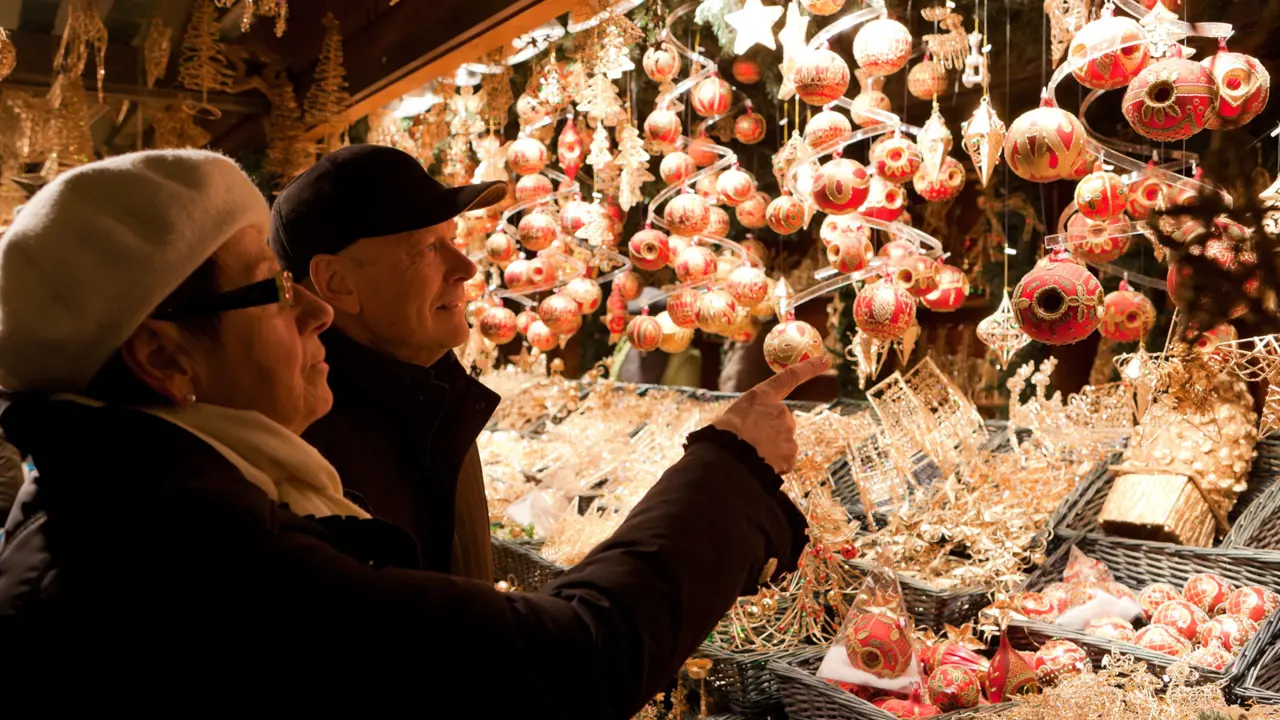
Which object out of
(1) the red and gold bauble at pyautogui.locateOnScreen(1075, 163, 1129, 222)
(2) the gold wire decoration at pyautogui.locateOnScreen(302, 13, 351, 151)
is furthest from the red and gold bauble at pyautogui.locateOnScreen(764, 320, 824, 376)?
(2) the gold wire decoration at pyautogui.locateOnScreen(302, 13, 351, 151)

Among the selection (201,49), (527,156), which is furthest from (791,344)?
(201,49)

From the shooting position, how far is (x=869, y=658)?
7.15ft

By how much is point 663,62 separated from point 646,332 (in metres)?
0.90

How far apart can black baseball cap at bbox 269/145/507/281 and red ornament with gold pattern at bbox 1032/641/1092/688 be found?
1429 mm

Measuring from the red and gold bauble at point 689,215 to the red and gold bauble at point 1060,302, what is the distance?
136 centimetres

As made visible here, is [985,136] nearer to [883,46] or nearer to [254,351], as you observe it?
[883,46]

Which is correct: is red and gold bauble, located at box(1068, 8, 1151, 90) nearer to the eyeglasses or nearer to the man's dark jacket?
the man's dark jacket

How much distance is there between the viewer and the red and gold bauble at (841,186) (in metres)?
2.48

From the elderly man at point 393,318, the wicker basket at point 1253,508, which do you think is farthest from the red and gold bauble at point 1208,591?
the elderly man at point 393,318

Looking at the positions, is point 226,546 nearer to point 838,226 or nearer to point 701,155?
point 838,226

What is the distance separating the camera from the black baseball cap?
1.52 meters

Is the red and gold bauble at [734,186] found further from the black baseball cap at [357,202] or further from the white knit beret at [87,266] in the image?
the white knit beret at [87,266]

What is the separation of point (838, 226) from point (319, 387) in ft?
6.13

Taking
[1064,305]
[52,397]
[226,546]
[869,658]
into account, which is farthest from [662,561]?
[869,658]
